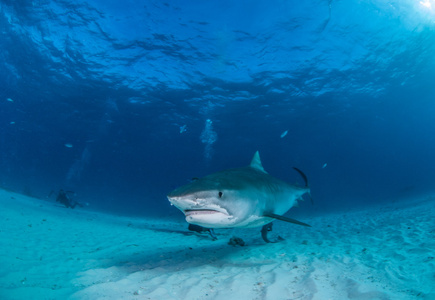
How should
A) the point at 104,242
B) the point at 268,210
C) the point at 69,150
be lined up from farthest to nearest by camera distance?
the point at 69,150
the point at 104,242
the point at 268,210

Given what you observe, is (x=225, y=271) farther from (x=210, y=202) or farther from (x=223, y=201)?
(x=210, y=202)

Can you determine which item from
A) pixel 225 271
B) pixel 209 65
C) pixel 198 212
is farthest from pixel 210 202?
pixel 209 65

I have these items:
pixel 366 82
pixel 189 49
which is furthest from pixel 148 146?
pixel 366 82

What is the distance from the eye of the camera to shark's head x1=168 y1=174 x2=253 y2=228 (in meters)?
2.88

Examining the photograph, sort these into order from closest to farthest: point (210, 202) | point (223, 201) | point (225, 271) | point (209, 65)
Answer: point (210, 202) < point (223, 201) < point (225, 271) < point (209, 65)

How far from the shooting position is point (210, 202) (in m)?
2.92

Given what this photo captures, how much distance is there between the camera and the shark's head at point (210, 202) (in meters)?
2.88

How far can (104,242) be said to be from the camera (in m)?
6.63

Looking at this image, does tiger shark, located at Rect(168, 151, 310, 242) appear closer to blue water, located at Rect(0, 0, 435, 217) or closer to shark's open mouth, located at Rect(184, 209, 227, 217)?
shark's open mouth, located at Rect(184, 209, 227, 217)

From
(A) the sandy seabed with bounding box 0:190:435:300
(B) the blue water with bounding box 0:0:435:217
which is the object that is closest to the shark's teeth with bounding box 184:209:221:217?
(A) the sandy seabed with bounding box 0:190:435:300

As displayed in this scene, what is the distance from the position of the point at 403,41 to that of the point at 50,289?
85.4 feet

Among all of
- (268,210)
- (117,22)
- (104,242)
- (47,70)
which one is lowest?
(104,242)

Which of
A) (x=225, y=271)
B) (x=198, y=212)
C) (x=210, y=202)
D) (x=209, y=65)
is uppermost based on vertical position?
(x=209, y=65)

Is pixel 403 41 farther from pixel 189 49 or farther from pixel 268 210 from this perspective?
pixel 268 210
